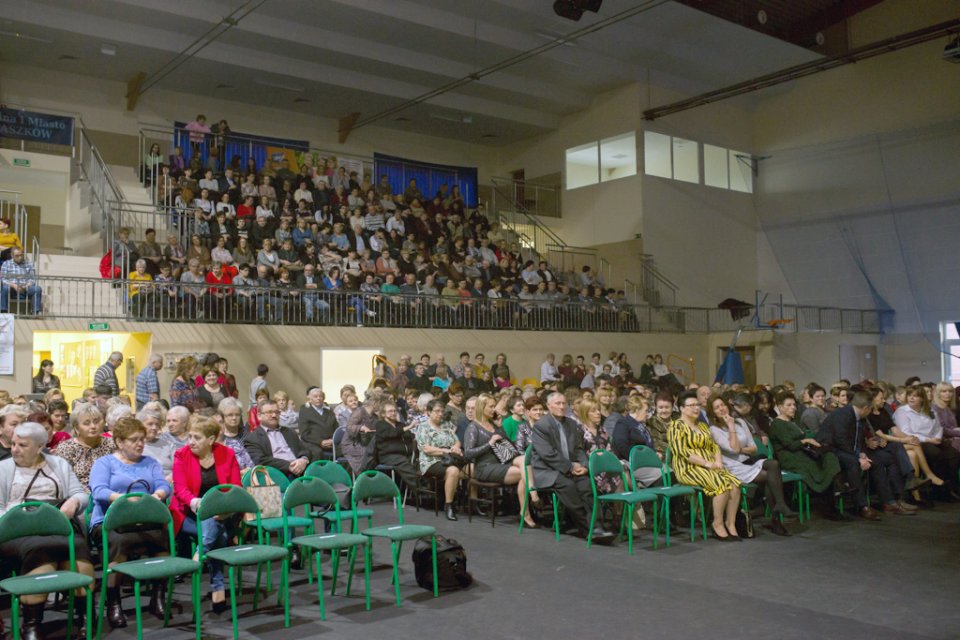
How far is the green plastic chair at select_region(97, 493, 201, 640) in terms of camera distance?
409cm

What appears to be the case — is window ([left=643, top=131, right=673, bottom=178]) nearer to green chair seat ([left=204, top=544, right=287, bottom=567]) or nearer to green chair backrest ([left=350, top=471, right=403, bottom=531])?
green chair backrest ([left=350, top=471, right=403, bottom=531])

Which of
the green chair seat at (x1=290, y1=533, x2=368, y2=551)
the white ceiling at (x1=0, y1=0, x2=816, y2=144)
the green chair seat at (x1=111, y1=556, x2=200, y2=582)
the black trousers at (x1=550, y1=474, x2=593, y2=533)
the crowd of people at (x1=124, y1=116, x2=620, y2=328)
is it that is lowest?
the black trousers at (x1=550, y1=474, x2=593, y2=533)

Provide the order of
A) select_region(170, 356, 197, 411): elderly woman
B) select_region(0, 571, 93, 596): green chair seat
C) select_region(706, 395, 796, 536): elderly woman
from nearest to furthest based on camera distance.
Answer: select_region(0, 571, 93, 596): green chair seat < select_region(706, 395, 796, 536): elderly woman < select_region(170, 356, 197, 411): elderly woman

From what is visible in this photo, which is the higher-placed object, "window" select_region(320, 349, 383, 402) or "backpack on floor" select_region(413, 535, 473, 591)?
"window" select_region(320, 349, 383, 402)

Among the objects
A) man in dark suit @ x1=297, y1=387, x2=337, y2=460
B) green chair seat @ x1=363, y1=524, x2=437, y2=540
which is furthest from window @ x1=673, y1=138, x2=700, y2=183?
green chair seat @ x1=363, y1=524, x2=437, y2=540

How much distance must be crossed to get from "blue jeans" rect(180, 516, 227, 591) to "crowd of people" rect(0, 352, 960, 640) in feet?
0.04

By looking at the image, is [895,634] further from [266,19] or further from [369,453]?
[266,19]

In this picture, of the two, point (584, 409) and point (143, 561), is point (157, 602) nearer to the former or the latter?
point (143, 561)

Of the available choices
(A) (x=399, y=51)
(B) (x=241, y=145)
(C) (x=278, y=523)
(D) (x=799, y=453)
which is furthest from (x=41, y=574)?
(B) (x=241, y=145)

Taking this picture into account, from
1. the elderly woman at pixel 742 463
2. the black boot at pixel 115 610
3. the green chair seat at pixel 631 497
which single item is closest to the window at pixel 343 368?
the elderly woman at pixel 742 463

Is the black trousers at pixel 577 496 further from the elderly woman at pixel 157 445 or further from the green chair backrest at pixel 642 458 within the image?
the elderly woman at pixel 157 445

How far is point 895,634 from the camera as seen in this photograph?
4340mm

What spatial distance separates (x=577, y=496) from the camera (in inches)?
271

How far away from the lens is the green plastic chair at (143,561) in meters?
4.09
